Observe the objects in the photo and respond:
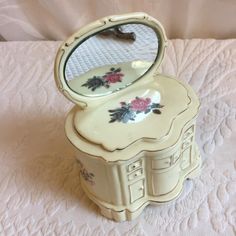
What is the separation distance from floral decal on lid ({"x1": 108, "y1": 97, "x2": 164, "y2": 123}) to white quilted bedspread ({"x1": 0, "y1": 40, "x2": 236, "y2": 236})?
0.52 feet

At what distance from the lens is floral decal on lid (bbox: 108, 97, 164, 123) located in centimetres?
58

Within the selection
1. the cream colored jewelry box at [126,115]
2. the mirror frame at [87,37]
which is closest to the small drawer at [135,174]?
the cream colored jewelry box at [126,115]

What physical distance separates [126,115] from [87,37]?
13 centimetres

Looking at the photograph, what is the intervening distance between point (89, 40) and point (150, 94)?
13cm

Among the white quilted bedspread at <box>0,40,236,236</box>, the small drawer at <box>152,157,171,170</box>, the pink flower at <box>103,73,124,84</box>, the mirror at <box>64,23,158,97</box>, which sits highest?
the mirror at <box>64,23,158,97</box>

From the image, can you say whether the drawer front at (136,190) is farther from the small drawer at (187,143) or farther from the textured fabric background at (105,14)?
the textured fabric background at (105,14)

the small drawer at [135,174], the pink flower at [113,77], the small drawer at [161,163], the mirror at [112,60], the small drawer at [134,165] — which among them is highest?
the mirror at [112,60]

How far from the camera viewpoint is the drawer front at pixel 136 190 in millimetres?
596

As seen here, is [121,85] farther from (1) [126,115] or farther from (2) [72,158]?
(2) [72,158]

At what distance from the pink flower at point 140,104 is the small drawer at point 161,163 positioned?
8 centimetres

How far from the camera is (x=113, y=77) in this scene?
2.02ft

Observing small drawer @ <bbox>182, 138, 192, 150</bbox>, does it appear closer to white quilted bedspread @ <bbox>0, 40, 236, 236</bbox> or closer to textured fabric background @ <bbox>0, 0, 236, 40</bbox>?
white quilted bedspread @ <bbox>0, 40, 236, 236</bbox>

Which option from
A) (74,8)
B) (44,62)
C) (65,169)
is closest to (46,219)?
(65,169)

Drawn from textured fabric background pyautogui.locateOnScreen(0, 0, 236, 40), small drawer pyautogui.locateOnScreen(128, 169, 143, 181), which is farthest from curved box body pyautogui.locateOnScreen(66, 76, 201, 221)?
textured fabric background pyautogui.locateOnScreen(0, 0, 236, 40)
